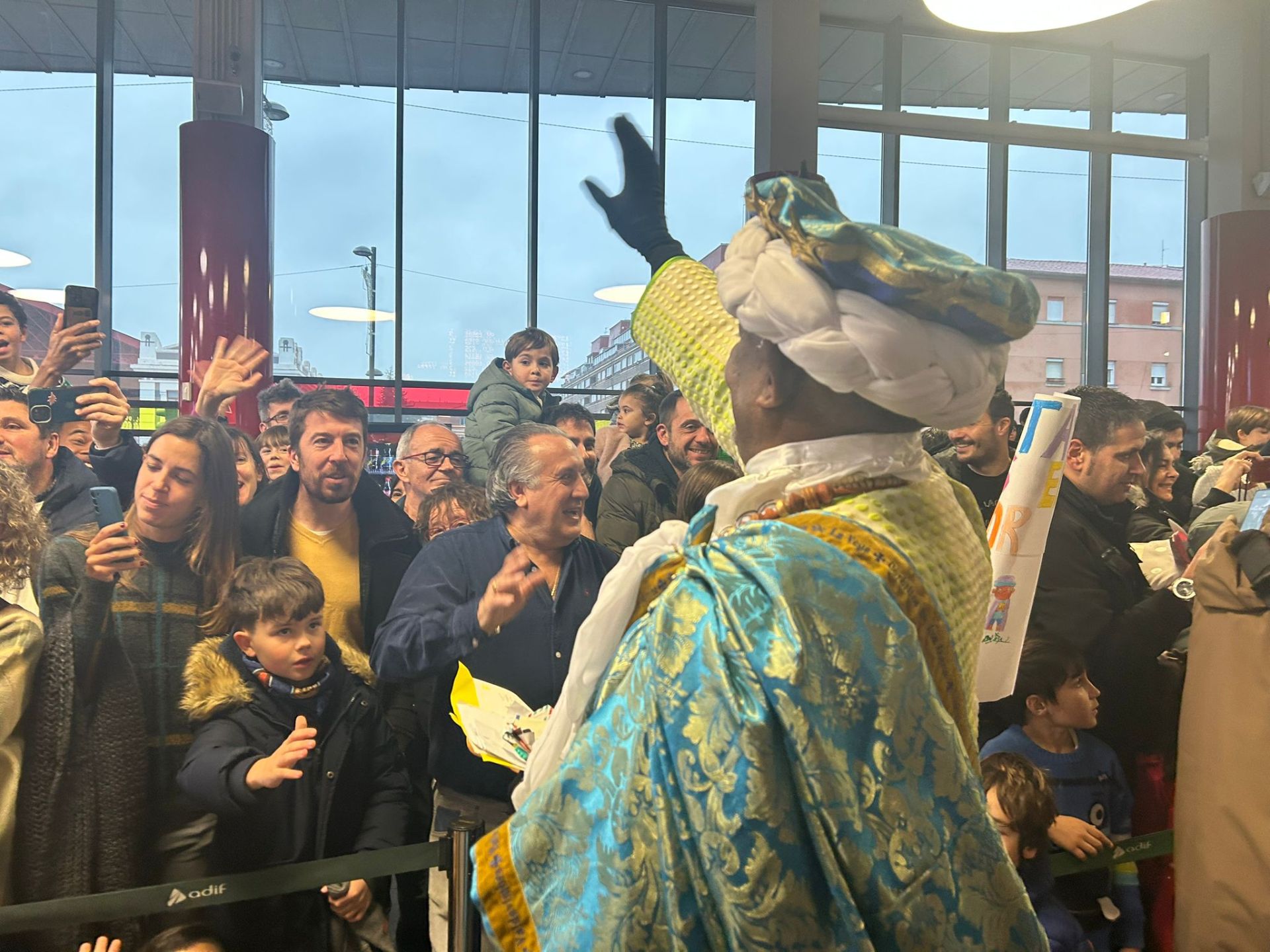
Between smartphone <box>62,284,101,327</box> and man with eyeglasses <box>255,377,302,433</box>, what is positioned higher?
smartphone <box>62,284,101,327</box>

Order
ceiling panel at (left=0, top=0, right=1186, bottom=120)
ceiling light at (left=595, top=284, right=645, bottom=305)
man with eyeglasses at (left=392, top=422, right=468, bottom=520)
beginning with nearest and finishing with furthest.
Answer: man with eyeglasses at (left=392, top=422, right=468, bottom=520) < ceiling panel at (left=0, top=0, right=1186, bottom=120) < ceiling light at (left=595, top=284, right=645, bottom=305)

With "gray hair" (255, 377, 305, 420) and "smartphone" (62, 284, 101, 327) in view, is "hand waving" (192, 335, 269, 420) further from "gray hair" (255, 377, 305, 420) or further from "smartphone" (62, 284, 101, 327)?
"smartphone" (62, 284, 101, 327)

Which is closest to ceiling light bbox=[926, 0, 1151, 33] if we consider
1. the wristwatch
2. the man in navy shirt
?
the wristwatch

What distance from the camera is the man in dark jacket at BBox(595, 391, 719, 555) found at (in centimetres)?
287

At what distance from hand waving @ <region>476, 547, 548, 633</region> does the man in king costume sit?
1549 millimetres

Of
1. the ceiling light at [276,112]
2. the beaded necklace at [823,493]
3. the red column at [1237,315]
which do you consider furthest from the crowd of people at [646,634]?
the ceiling light at [276,112]

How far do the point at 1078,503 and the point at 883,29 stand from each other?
17.5 feet

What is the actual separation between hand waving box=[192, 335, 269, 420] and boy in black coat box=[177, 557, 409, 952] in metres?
0.45

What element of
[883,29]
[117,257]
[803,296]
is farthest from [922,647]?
[883,29]

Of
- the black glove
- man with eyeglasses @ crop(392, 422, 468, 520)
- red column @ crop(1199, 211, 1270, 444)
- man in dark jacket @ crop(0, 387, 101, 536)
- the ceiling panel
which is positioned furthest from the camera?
the ceiling panel

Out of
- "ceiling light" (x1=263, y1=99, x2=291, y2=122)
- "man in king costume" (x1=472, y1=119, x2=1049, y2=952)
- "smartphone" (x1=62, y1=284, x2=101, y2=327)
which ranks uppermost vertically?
"ceiling light" (x1=263, y1=99, x2=291, y2=122)

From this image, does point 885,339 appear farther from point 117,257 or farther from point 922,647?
point 117,257

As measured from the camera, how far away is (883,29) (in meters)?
7.21

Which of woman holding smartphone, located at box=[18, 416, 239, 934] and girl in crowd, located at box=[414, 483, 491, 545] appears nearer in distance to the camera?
woman holding smartphone, located at box=[18, 416, 239, 934]
